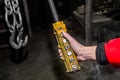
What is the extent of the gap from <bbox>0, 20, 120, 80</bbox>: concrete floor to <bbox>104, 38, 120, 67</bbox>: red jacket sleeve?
4.12 ft

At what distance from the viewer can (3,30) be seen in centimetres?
276

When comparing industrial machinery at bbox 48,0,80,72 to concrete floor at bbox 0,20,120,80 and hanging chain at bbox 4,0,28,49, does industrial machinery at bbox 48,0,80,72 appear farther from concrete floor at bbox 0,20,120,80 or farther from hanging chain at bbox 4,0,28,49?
concrete floor at bbox 0,20,120,80

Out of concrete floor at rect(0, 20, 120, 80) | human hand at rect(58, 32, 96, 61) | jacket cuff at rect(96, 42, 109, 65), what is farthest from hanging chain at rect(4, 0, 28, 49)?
concrete floor at rect(0, 20, 120, 80)

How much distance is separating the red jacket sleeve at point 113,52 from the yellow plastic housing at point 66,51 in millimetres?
135

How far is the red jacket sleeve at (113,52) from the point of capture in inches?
31.1

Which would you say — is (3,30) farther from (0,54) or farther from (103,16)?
(103,16)

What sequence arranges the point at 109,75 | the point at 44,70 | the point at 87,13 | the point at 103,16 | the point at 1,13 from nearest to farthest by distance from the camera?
the point at 109,75 < the point at 44,70 < the point at 87,13 < the point at 1,13 < the point at 103,16

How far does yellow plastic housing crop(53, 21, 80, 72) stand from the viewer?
84 cm

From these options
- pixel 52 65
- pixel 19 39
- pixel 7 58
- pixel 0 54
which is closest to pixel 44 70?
pixel 52 65

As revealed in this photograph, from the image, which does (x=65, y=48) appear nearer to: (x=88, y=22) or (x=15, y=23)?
(x=15, y=23)

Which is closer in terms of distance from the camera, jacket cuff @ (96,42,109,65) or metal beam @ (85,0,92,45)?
jacket cuff @ (96,42,109,65)

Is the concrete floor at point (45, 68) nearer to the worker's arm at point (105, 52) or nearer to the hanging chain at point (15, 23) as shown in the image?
the hanging chain at point (15, 23)

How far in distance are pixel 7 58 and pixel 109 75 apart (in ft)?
4.41

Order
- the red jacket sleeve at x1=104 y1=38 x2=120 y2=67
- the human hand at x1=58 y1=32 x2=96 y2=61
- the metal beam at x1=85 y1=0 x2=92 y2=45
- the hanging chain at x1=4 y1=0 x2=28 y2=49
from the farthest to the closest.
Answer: the metal beam at x1=85 y1=0 x2=92 y2=45 < the hanging chain at x1=4 y1=0 x2=28 y2=49 < the human hand at x1=58 y1=32 x2=96 y2=61 < the red jacket sleeve at x1=104 y1=38 x2=120 y2=67
